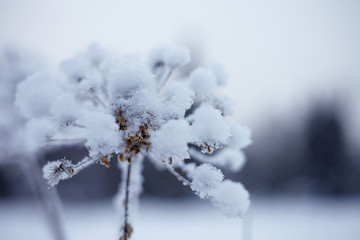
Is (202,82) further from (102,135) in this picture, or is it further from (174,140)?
(102,135)

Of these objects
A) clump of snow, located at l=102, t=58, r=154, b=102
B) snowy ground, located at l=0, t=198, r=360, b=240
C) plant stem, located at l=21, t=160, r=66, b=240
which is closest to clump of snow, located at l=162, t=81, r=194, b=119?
clump of snow, located at l=102, t=58, r=154, b=102

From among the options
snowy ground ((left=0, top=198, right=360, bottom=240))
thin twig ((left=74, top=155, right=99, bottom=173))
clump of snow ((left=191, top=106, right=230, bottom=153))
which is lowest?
thin twig ((left=74, top=155, right=99, bottom=173))

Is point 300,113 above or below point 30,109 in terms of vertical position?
above

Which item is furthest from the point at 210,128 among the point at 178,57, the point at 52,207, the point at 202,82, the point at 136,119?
the point at 52,207

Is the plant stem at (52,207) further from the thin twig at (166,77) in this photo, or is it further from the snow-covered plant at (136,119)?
the thin twig at (166,77)

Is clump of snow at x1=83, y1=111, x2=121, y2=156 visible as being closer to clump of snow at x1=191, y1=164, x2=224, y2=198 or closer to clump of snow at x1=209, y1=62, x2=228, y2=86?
clump of snow at x1=191, y1=164, x2=224, y2=198

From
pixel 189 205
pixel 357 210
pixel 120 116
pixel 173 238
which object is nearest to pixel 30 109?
pixel 120 116

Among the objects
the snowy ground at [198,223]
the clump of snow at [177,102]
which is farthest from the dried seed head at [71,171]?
the snowy ground at [198,223]

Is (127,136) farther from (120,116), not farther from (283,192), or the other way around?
(283,192)
